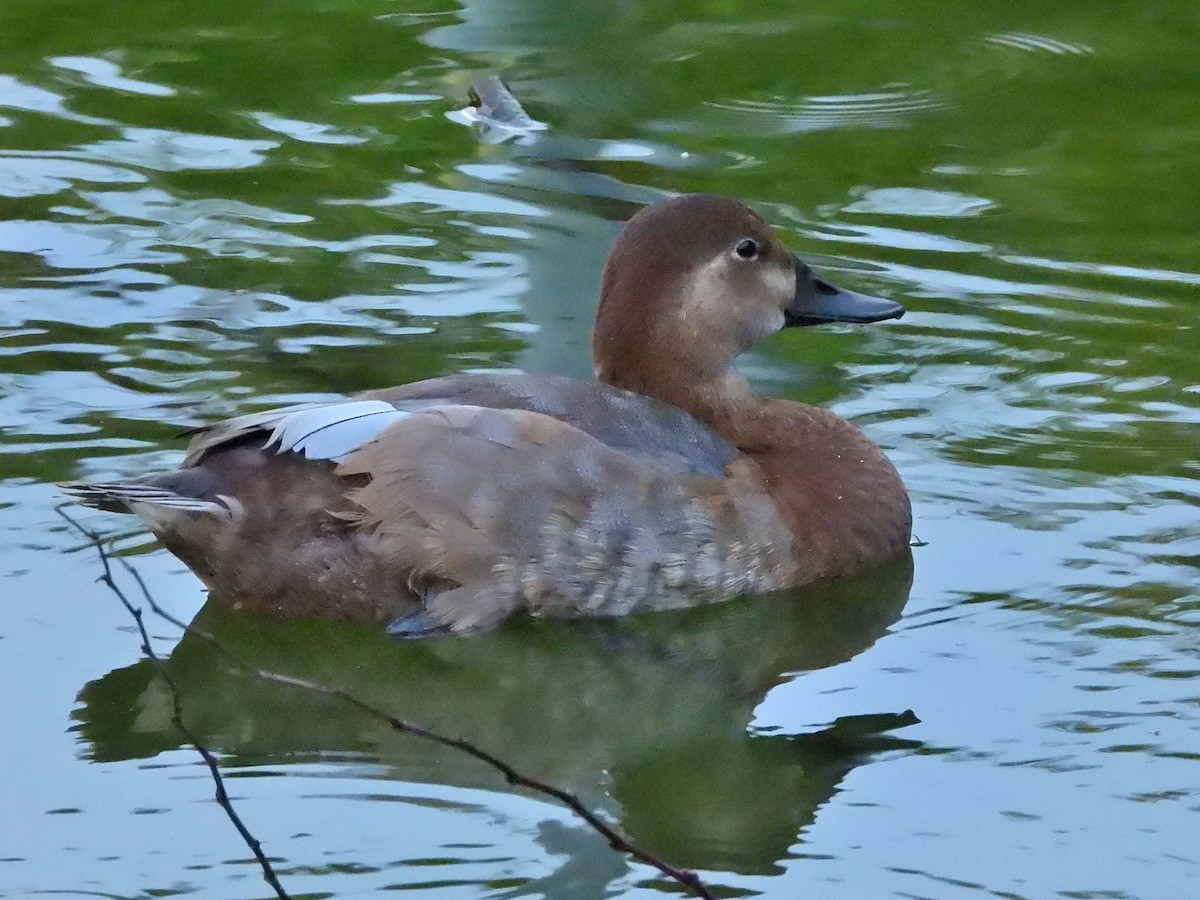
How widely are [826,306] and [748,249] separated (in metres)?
0.35

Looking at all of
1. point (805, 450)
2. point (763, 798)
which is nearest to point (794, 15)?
point (805, 450)

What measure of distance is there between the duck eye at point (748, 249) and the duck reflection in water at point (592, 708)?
0.95 metres

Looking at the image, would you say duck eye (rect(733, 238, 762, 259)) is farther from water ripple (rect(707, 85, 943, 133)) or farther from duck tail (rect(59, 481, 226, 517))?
water ripple (rect(707, 85, 943, 133))

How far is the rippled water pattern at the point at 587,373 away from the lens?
3.96 meters

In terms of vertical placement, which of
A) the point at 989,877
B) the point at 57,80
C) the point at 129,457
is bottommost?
the point at 989,877

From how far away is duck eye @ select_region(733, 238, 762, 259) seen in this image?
549cm

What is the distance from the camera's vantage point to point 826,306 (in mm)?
5727

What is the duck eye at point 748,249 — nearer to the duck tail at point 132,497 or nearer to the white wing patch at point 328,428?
the white wing patch at point 328,428

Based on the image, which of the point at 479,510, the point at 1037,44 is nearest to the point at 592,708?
the point at 479,510

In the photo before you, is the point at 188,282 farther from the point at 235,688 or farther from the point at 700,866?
the point at 700,866

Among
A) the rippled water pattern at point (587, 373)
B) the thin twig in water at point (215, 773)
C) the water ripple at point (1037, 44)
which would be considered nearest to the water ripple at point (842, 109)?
the rippled water pattern at point (587, 373)

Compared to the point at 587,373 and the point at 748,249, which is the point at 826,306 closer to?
the point at 748,249

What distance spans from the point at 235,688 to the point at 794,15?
6.47 meters

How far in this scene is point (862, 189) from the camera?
8.06 meters
